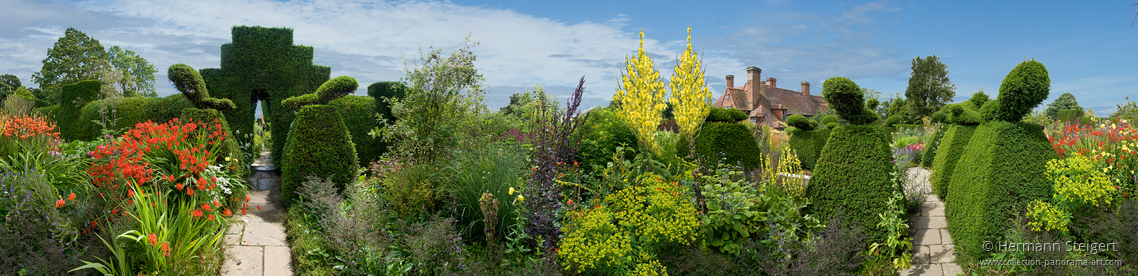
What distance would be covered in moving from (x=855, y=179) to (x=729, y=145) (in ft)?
6.39

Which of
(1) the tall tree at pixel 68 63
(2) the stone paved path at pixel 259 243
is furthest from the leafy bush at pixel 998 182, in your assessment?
(1) the tall tree at pixel 68 63

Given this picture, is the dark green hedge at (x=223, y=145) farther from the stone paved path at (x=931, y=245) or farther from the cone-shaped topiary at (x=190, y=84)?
the stone paved path at (x=931, y=245)

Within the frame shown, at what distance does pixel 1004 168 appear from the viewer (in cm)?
513

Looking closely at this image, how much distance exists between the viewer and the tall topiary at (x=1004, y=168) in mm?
5031

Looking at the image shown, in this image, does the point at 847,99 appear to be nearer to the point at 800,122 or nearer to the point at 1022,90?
the point at 1022,90

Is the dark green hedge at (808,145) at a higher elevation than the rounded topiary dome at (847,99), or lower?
lower

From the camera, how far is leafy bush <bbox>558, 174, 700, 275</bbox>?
3.81 m

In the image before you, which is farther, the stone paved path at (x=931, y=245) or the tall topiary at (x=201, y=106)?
the tall topiary at (x=201, y=106)

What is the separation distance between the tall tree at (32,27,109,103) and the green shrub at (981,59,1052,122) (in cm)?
3028

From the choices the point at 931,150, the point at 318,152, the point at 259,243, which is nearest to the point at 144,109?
the point at 318,152

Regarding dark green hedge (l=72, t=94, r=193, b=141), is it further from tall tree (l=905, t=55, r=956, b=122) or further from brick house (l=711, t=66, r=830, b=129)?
tall tree (l=905, t=55, r=956, b=122)

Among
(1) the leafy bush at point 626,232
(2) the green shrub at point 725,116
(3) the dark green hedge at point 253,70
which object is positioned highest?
(3) the dark green hedge at point 253,70

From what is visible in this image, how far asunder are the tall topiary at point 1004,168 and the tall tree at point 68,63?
30.1m

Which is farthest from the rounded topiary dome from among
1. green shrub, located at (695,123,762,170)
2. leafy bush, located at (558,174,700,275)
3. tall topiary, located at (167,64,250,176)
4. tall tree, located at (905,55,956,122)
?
tall tree, located at (905,55,956,122)
